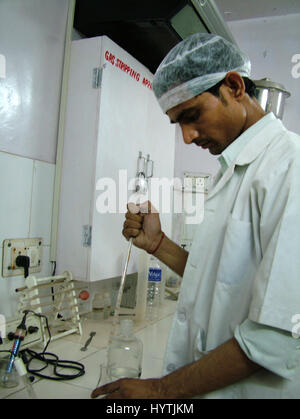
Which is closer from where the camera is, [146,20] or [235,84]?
[235,84]

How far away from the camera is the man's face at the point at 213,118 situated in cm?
85

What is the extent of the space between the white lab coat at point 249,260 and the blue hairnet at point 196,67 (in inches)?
7.2

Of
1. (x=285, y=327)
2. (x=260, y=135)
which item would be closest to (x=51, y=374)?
(x=285, y=327)

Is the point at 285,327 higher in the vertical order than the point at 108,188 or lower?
lower

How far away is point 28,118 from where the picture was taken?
1366 millimetres

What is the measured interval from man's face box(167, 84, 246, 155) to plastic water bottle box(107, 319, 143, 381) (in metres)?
0.64

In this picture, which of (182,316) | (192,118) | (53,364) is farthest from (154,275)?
(192,118)

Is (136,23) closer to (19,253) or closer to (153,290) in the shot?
(19,253)

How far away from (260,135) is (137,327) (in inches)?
43.6

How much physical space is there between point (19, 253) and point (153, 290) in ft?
3.08

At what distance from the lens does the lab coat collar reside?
0.78 m

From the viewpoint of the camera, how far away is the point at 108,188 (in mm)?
1556

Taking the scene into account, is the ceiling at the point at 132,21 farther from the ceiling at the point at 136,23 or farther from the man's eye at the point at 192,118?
the man's eye at the point at 192,118
